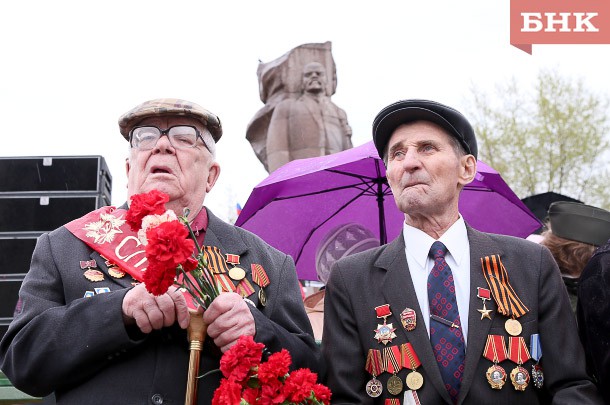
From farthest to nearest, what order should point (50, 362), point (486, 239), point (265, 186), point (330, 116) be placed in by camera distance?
point (330, 116), point (265, 186), point (486, 239), point (50, 362)

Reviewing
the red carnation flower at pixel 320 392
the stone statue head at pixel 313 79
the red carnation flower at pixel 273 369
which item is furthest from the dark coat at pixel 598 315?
the stone statue head at pixel 313 79

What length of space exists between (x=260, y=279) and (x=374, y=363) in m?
0.57

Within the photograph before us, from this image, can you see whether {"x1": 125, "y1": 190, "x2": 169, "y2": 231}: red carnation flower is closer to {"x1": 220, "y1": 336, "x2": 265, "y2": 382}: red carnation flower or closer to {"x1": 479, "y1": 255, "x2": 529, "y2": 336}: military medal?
{"x1": 220, "y1": 336, "x2": 265, "y2": 382}: red carnation flower

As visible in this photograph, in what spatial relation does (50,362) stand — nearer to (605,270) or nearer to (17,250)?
(605,270)

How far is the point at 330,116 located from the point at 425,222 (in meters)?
10.6

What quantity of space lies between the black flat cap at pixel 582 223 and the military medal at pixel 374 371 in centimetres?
159

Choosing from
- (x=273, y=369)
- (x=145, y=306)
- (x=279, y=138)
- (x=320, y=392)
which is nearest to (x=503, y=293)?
(x=320, y=392)

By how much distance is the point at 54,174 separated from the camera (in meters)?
6.38

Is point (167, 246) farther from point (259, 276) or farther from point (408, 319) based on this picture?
point (408, 319)

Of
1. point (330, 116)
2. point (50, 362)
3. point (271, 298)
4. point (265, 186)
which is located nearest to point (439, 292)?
point (271, 298)

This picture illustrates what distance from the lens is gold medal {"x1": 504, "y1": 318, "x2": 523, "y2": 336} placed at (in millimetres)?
2971

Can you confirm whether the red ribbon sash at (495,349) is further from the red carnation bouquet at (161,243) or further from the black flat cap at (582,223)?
the black flat cap at (582,223)

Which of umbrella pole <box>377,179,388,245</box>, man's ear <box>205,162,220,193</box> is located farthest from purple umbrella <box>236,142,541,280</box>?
man's ear <box>205,162,220,193</box>

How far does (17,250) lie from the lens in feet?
20.2
